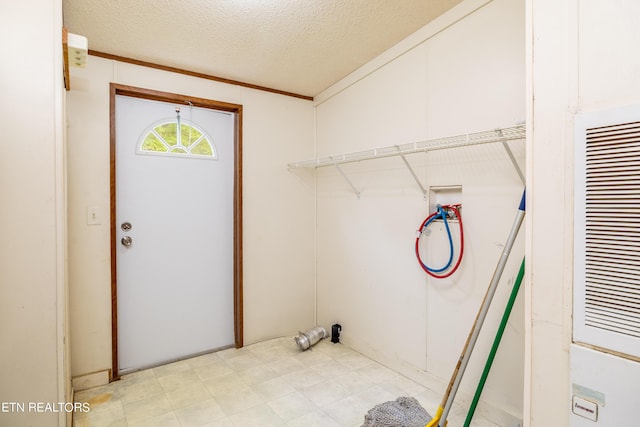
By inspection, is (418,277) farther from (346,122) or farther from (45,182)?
(45,182)

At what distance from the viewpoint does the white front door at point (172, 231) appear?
242 cm

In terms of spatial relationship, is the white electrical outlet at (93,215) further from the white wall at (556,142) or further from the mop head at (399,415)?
the white wall at (556,142)

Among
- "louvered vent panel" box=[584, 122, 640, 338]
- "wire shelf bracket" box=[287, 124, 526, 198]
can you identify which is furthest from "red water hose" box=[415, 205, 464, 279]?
"louvered vent panel" box=[584, 122, 640, 338]

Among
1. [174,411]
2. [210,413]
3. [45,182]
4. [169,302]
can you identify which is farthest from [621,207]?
[169,302]

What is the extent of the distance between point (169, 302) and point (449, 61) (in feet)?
8.79

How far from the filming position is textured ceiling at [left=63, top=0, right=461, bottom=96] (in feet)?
5.88

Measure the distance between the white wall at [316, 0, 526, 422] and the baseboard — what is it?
1.77 m

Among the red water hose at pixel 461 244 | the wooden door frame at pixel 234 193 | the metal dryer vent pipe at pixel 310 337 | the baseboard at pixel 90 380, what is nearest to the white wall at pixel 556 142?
the red water hose at pixel 461 244

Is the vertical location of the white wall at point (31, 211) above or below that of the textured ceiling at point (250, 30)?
below

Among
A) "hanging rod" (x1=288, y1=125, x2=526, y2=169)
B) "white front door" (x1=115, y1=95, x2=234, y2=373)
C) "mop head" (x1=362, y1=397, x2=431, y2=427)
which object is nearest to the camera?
"hanging rod" (x1=288, y1=125, x2=526, y2=169)

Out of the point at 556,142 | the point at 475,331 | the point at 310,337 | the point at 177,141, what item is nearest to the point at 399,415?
the point at 475,331

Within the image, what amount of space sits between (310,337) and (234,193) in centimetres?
143

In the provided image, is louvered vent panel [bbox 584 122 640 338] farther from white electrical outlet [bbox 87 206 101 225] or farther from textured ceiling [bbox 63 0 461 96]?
white electrical outlet [bbox 87 206 101 225]

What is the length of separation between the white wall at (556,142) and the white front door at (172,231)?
2.37m
